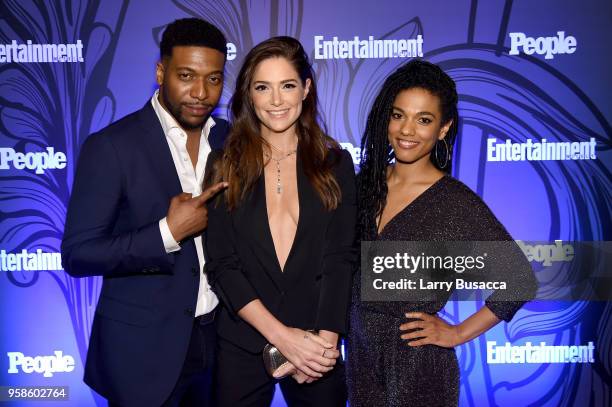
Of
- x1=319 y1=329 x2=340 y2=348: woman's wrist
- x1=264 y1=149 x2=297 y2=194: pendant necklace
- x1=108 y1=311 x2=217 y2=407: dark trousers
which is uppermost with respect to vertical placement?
x1=264 y1=149 x2=297 y2=194: pendant necklace

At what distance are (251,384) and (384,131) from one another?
1.12m

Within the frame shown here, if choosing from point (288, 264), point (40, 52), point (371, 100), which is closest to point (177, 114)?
point (288, 264)

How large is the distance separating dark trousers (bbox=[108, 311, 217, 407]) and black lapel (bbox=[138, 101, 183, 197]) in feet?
1.78

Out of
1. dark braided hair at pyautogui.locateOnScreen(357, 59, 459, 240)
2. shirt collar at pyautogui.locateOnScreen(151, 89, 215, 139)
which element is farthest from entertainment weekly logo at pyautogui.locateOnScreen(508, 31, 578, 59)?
shirt collar at pyautogui.locateOnScreen(151, 89, 215, 139)

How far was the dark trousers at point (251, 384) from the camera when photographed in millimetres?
2105

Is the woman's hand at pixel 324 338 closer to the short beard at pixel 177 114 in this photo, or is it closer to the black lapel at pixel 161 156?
the black lapel at pixel 161 156

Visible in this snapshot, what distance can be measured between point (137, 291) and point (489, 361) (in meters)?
2.41

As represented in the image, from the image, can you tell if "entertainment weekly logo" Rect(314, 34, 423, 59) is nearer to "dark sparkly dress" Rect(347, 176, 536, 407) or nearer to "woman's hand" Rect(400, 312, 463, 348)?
"dark sparkly dress" Rect(347, 176, 536, 407)

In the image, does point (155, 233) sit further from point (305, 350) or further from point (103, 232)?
point (305, 350)

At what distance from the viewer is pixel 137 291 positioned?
2174 mm

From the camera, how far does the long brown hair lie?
212cm

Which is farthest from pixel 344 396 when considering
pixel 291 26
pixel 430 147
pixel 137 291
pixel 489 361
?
pixel 291 26

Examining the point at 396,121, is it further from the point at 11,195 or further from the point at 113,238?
the point at 11,195

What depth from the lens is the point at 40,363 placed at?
3.63 m
